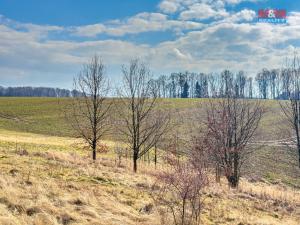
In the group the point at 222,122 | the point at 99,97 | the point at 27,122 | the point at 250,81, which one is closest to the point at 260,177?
the point at 222,122

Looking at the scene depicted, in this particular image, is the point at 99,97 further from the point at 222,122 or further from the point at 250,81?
the point at 250,81

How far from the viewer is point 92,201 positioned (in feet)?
39.6

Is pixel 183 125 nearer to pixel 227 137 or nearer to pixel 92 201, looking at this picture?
pixel 227 137

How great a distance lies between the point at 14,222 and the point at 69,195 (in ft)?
11.2

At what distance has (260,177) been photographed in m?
36.7

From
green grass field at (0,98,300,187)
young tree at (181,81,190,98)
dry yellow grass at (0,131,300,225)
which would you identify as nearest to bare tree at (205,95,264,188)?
dry yellow grass at (0,131,300,225)

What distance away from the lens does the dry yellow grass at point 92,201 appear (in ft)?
34.0

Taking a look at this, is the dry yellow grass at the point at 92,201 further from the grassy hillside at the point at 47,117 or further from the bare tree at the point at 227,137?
the grassy hillside at the point at 47,117

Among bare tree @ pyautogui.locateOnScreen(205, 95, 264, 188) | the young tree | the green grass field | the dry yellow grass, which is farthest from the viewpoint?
the young tree

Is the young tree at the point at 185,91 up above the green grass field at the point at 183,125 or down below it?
Answer: above

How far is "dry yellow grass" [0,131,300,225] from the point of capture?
10.4 meters

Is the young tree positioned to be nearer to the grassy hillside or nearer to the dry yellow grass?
the grassy hillside

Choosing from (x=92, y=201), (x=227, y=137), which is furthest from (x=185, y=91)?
(x=92, y=201)

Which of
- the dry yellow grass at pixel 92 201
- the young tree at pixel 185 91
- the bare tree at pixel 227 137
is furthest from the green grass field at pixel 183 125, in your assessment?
the young tree at pixel 185 91
